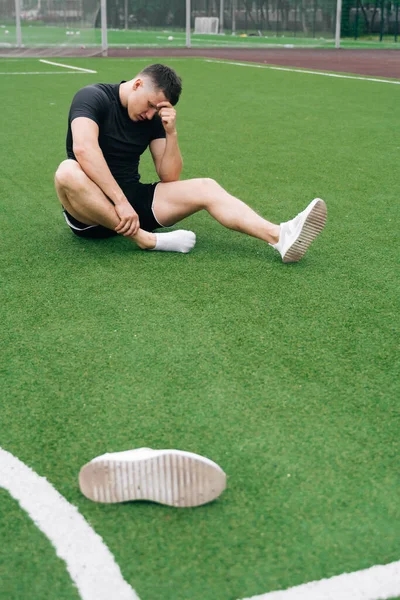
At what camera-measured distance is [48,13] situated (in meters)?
19.7

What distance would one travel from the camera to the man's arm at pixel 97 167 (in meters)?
3.57

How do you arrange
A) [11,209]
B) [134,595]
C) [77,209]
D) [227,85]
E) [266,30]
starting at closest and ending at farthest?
[134,595]
[77,209]
[11,209]
[227,85]
[266,30]

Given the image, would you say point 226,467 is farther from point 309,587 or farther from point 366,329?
point 366,329

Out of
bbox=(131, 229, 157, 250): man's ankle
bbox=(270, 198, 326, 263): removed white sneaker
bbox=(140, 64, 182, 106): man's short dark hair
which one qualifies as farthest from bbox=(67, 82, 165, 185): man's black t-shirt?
bbox=(270, 198, 326, 263): removed white sneaker

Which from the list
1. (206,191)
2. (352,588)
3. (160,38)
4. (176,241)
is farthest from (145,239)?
(160,38)

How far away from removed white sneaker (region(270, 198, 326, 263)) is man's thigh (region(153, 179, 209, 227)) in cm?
45

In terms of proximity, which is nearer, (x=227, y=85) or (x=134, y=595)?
(x=134, y=595)

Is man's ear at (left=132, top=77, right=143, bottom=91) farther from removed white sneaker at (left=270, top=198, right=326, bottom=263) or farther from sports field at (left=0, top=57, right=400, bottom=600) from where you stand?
removed white sneaker at (left=270, top=198, right=326, bottom=263)

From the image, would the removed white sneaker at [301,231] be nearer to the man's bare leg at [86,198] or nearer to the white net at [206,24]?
the man's bare leg at [86,198]

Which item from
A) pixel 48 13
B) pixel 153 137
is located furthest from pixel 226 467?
pixel 48 13

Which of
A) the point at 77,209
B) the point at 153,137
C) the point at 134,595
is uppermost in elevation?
the point at 153,137

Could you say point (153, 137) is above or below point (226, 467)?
above

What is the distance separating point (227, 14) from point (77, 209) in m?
29.7

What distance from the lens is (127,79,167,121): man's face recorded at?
357 centimetres
